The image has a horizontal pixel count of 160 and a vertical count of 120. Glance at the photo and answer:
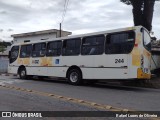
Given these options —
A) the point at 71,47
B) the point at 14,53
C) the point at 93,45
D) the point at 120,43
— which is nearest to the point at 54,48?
the point at 71,47

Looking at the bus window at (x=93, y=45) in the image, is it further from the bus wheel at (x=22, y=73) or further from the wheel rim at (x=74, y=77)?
the bus wheel at (x=22, y=73)

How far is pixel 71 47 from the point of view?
58.5 feet

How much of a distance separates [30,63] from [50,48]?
8.33ft

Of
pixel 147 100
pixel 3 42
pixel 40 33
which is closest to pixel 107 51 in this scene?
pixel 147 100

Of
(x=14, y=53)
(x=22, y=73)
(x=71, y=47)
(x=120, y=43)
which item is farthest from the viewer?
(x=14, y=53)

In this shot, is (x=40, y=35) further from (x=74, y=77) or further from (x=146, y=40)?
(x=146, y=40)

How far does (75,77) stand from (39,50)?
162 inches

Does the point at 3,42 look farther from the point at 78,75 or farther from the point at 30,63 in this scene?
the point at 78,75

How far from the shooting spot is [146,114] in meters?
8.62

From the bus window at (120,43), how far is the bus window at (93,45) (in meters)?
0.41

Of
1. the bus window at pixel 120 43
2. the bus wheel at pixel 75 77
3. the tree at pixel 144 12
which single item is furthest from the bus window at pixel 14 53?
the bus window at pixel 120 43

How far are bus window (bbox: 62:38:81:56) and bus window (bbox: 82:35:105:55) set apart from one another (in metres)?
0.49

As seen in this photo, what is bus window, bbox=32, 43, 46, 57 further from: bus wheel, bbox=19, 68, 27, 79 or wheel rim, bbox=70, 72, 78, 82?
wheel rim, bbox=70, 72, 78, 82

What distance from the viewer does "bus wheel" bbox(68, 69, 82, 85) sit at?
17188mm
